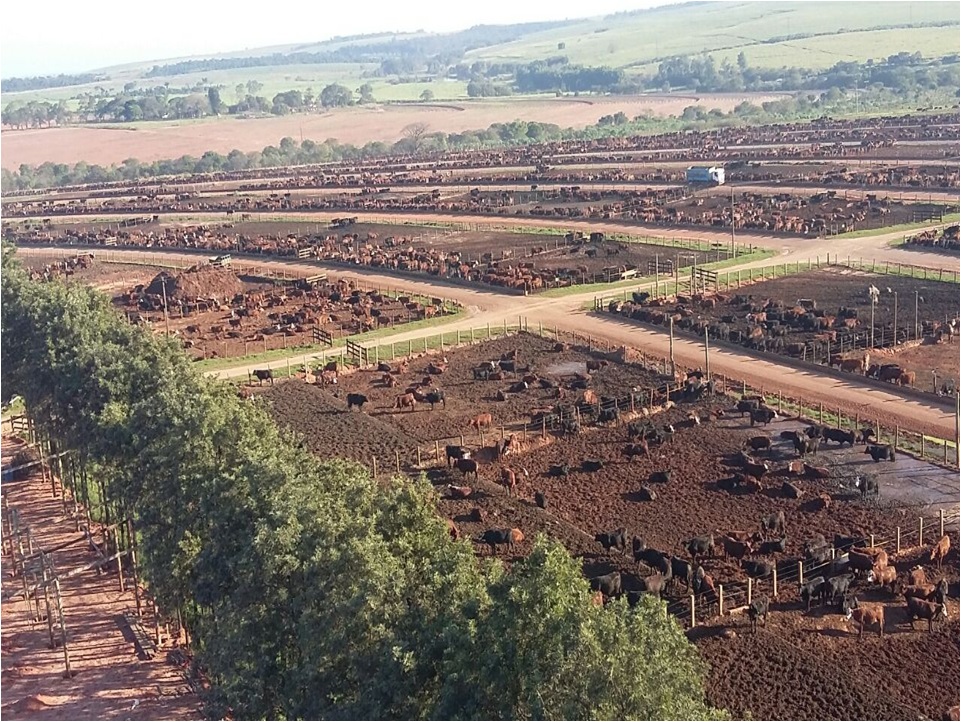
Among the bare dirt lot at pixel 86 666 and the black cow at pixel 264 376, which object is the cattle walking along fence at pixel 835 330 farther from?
the bare dirt lot at pixel 86 666

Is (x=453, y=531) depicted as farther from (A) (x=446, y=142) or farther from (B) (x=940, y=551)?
(A) (x=446, y=142)

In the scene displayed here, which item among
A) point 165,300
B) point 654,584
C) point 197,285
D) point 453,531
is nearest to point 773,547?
point 654,584

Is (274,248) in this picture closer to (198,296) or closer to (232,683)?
(198,296)

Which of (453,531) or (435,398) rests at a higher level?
(435,398)

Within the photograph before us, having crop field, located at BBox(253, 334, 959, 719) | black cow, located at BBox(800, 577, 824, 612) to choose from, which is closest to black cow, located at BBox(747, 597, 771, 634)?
crop field, located at BBox(253, 334, 959, 719)

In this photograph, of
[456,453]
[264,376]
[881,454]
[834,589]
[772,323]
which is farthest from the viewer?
[772,323]

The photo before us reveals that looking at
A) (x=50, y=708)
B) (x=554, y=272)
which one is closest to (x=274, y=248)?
(x=554, y=272)

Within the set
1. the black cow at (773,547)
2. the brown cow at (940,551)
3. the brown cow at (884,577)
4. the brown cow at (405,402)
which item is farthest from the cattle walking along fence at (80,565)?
the brown cow at (940,551)
